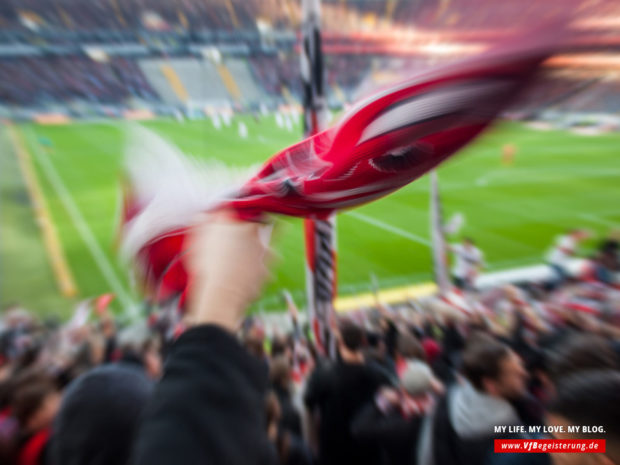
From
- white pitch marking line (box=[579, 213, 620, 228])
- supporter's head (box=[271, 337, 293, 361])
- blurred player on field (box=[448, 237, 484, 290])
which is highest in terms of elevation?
supporter's head (box=[271, 337, 293, 361])

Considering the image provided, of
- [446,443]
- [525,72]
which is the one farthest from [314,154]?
[446,443]

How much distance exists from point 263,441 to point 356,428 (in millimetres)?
1298

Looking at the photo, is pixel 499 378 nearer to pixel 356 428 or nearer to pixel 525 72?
pixel 356 428

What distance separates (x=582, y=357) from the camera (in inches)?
63.0

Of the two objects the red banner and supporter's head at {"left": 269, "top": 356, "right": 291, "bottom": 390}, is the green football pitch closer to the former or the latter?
supporter's head at {"left": 269, "top": 356, "right": 291, "bottom": 390}

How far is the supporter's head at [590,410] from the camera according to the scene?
43.2 inches

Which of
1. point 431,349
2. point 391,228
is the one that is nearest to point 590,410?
point 431,349

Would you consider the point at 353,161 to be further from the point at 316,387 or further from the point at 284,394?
the point at 284,394

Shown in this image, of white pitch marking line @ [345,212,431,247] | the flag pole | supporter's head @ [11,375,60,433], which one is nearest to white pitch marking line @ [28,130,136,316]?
the flag pole

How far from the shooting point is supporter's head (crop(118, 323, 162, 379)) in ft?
8.68

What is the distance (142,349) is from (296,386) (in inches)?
44.0

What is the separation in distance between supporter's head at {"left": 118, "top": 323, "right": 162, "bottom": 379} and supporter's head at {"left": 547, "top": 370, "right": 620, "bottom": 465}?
2.03m

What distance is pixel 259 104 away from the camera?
66.4 ft

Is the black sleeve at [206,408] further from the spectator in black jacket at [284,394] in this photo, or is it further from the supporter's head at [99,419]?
Answer: the spectator in black jacket at [284,394]
